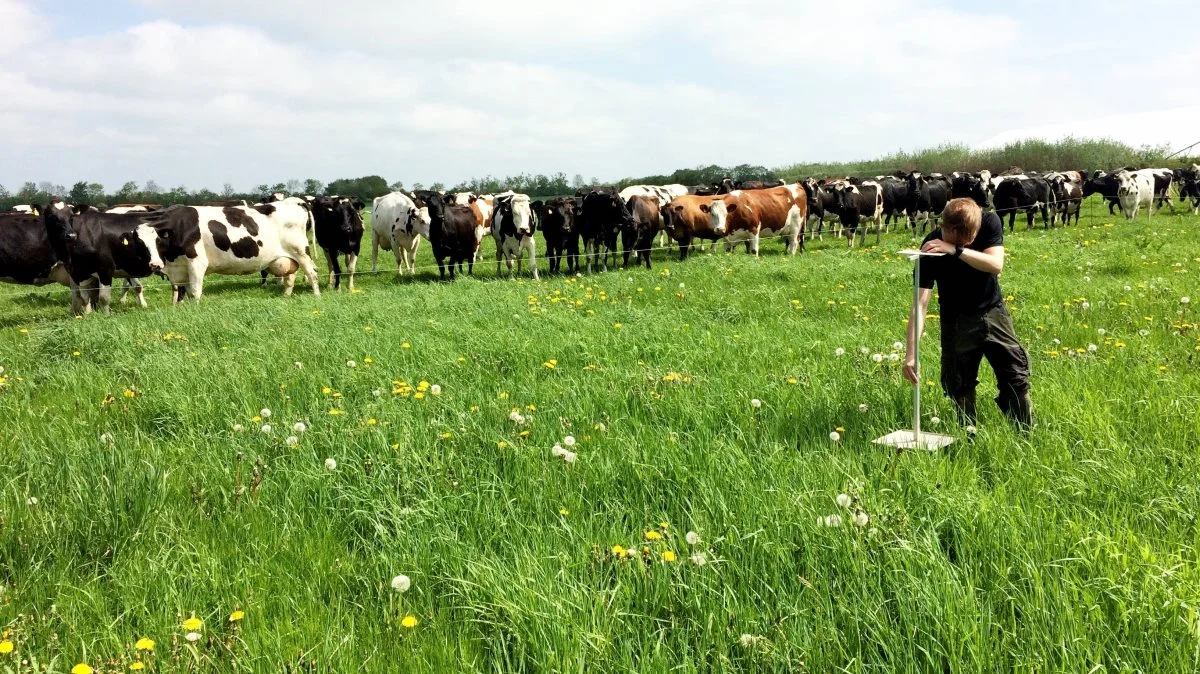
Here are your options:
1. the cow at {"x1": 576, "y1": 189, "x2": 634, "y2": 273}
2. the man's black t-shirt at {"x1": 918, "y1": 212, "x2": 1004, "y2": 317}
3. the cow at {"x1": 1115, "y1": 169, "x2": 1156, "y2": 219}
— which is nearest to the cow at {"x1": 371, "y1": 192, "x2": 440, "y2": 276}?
the cow at {"x1": 576, "y1": 189, "x2": 634, "y2": 273}

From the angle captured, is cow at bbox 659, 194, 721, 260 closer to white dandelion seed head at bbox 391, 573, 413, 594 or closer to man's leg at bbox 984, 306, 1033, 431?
man's leg at bbox 984, 306, 1033, 431

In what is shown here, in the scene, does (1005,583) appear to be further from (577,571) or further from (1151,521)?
(577,571)

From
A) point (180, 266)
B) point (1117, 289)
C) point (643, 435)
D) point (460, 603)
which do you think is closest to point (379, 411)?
point (643, 435)

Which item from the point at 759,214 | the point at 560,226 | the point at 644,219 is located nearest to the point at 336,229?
the point at 560,226

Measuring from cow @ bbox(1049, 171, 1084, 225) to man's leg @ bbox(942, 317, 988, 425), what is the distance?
2390 centimetres

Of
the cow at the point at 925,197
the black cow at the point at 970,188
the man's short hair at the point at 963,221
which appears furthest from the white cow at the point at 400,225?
the black cow at the point at 970,188

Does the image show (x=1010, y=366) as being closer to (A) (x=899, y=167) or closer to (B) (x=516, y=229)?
(B) (x=516, y=229)

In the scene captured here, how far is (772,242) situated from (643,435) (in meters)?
19.0

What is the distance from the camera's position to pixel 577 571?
2693 millimetres

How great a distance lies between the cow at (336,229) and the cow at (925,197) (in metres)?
17.5

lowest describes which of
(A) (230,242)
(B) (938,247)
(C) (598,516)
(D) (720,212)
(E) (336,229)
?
(C) (598,516)

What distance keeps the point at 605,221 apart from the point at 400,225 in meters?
5.05

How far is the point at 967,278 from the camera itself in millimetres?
4086

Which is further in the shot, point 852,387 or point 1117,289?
point 1117,289
